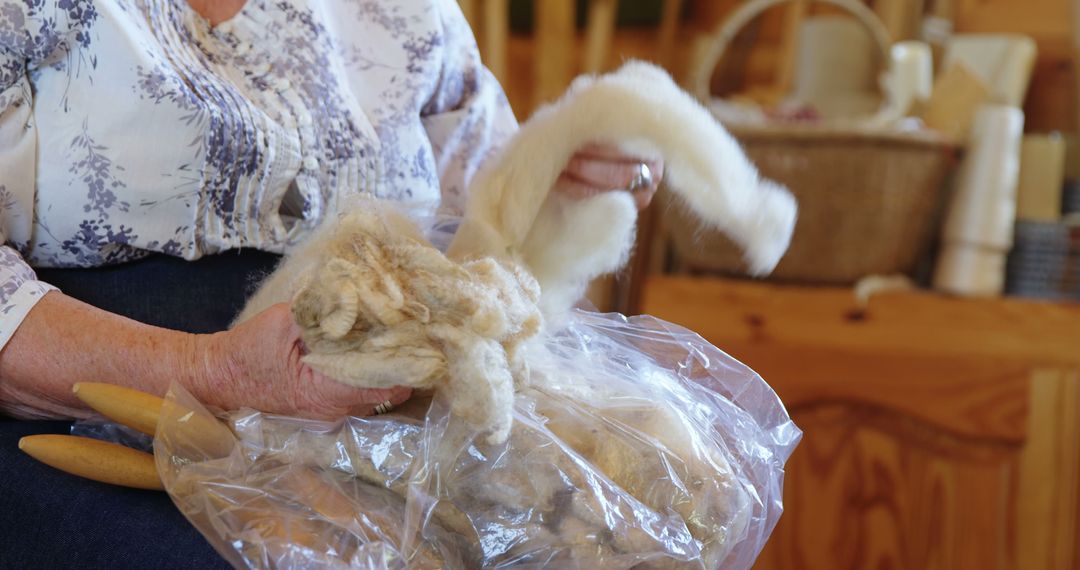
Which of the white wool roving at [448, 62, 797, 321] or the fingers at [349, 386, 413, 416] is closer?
the fingers at [349, 386, 413, 416]

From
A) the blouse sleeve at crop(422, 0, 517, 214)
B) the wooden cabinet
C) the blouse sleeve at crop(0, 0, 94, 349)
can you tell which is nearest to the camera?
the blouse sleeve at crop(0, 0, 94, 349)

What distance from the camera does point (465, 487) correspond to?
1.63ft

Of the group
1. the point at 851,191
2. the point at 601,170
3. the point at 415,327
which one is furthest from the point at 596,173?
the point at 851,191

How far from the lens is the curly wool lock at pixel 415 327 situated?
45 centimetres

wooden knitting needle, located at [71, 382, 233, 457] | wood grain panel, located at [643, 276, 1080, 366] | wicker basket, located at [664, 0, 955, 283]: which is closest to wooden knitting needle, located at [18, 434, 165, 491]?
wooden knitting needle, located at [71, 382, 233, 457]

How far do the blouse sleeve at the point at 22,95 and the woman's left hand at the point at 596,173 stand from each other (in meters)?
0.34

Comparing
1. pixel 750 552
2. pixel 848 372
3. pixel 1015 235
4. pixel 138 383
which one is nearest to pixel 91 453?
pixel 138 383

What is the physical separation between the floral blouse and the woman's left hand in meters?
0.14

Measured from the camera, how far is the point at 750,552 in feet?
A: 1.86

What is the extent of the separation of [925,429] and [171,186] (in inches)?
45.7

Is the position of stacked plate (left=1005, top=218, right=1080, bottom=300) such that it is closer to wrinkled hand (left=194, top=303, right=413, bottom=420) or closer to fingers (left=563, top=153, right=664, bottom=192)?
fingers (left=563, top=153, right=664, bottom=192)

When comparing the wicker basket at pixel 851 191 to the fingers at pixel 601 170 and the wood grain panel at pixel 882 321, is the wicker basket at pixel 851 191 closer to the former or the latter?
the wood grain panel at pixel 882 321

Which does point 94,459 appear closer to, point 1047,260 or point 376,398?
point 376,398

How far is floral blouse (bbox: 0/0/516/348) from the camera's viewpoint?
2.02 feet
